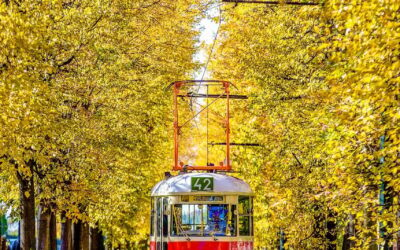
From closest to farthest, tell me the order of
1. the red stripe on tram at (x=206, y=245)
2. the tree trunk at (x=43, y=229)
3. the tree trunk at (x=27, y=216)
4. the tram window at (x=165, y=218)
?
the red stripe on tram at (x=206, y=245)
the tram window at (x=165, y=218)
the tree trunk at (x=27, y=216)
the tree trunk at (x=43, y=229)

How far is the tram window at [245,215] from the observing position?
812 inches

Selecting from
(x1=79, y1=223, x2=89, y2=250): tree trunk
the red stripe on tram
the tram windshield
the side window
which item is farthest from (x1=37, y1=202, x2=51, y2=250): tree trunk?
(x1=79, y1=223, x2=89, y2=250): tree trunk

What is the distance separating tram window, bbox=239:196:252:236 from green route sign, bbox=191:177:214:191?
2.56 ft

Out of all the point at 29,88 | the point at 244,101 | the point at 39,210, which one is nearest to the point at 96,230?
the point at 244,101

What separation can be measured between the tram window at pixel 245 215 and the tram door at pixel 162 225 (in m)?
1.75

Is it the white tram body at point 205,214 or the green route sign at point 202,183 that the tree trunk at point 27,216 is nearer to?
the white tram body at point 205,214

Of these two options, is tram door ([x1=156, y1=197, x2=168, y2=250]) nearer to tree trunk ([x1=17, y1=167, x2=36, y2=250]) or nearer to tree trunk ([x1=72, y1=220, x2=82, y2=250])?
tree trunk ([x1=17, y1=167, x2=36, y2=250])

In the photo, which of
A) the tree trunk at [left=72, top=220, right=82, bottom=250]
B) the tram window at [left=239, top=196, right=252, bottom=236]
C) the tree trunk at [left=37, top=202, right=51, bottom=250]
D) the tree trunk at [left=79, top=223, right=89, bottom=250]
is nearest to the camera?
the tram window at [left=239, top=196, right=252, bottom=236]

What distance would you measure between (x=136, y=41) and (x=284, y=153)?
9249 mm

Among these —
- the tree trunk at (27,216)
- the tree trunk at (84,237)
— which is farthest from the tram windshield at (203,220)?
the tree trunk at (84,237)

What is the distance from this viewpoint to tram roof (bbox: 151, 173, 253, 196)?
67.9ft

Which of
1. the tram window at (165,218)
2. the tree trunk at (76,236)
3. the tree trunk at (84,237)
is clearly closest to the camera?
the tram window at (165,218)

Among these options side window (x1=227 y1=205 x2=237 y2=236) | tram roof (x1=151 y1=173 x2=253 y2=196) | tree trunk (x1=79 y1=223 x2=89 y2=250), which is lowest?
tree trunk (x1=79 y1=223 x2=89 y2=250)

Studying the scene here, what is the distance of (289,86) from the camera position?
73.7 feet
